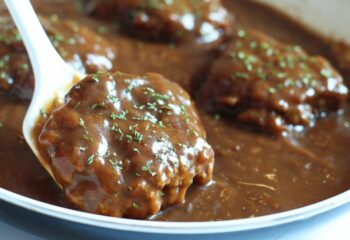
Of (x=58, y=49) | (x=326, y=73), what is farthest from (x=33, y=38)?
(x=326, y=73)

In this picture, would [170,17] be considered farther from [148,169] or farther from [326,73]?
[148,169]

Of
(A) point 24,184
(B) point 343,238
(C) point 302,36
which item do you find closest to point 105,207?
(A) point 24,184

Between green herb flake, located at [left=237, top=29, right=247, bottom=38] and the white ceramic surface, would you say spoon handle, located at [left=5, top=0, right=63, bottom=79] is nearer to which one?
green herb flake, located at [left=237, top=29, right=247, bottom=38]

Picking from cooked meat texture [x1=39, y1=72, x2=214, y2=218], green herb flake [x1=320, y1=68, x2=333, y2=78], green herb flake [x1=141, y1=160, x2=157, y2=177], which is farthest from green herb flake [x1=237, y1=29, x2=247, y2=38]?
green herb flake [x1=141, y1=160, x2=157, y2=177]

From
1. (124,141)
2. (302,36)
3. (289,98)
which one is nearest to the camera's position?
(124,141)

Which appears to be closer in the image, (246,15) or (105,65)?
(105,65)

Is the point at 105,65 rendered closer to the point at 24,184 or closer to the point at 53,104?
the point at 53,104
